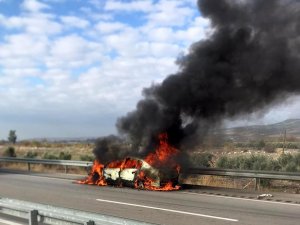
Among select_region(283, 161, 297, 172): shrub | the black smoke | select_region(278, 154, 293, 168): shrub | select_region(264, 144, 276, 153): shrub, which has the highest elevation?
the black smoke

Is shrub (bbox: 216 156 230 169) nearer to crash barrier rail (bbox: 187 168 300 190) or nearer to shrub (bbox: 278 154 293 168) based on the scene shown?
shrub (bbox: 278 154 293 168)

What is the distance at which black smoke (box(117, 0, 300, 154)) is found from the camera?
15.2 meters

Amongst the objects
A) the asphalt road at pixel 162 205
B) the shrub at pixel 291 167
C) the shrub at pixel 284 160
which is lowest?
the asphalt road at pixel 162 205

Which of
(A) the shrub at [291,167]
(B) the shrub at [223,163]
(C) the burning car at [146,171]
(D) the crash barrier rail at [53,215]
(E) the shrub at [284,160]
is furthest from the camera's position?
(B) the shrub at [223,163]

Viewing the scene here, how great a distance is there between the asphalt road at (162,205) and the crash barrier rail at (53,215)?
2.79 m

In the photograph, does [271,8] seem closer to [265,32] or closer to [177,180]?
[265,32]

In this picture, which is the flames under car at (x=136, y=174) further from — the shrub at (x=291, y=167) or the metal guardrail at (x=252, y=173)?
the shrub at (x=291, y=167)

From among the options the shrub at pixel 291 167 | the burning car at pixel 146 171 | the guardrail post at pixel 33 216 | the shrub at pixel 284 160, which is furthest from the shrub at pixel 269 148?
the guardrail post at pixel 33 216

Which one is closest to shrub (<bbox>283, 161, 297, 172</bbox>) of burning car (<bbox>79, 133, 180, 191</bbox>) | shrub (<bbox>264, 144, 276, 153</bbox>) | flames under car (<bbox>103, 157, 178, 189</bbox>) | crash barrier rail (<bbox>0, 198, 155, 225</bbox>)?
burning car (<bbox>79, 133, 180, 191</bbox>)

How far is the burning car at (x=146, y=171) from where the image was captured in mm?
14492

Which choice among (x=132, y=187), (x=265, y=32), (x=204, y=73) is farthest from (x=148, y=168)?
(x=265, y=32)

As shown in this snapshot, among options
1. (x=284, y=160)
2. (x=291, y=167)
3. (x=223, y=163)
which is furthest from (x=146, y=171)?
(x=284, y=160)

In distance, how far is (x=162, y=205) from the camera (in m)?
11.1

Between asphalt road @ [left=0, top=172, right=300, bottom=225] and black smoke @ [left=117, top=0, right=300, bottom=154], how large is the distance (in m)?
3.21
